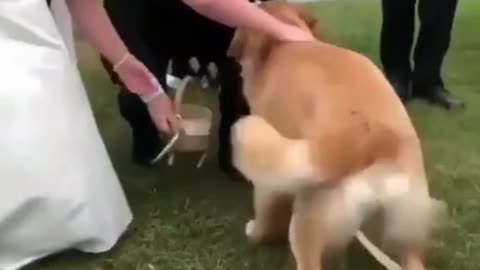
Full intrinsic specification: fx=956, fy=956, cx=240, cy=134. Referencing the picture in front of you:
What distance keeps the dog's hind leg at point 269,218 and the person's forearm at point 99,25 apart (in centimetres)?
38

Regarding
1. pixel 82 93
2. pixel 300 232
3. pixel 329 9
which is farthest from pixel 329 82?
pixel 329 9

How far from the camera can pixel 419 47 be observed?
2.35 meters

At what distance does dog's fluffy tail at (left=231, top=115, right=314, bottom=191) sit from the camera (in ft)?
3.95

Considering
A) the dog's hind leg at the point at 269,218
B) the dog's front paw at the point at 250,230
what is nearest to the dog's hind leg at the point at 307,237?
the dog's hind leg at the point at 269,218

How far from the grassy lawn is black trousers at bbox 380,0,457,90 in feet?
0.29

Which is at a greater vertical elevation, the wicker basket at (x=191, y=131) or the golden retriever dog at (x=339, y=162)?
the golden retriever dog at (x=339, y=162)

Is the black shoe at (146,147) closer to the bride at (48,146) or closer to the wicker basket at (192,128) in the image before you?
the wicker basket at (192,128)

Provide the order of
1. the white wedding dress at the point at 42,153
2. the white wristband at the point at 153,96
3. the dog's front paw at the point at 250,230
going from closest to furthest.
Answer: the white wedding dress at the point at 42,153
the dog's front paw at the point at 250,230
the white wristband at the point at 153,96

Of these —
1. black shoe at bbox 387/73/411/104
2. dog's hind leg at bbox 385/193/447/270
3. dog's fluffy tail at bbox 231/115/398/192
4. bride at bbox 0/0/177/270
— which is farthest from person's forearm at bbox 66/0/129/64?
black shoe at bbox 387/73/411/104

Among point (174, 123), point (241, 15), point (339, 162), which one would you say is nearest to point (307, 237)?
point (339, 162)

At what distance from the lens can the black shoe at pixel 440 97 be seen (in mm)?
2275

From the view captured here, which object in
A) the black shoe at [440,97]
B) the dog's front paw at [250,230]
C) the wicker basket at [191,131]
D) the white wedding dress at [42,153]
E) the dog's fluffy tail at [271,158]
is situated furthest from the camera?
the black shoe at [440,97]

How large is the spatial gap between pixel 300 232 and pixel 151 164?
0.72m

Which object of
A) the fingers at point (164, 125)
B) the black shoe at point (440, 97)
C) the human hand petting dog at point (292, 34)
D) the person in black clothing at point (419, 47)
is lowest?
the black shoe at point (440, 97)
